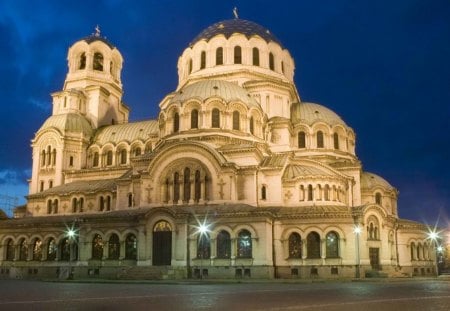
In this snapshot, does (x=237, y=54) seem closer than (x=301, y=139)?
No

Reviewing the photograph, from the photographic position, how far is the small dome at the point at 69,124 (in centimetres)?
5484

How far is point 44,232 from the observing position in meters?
45.6

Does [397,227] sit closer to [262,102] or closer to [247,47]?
[262,102]

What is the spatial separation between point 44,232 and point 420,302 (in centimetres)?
3679

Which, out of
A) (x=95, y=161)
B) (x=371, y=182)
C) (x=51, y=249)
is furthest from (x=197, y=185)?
(x=371, y=182)

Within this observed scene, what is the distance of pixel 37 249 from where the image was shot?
151 ft

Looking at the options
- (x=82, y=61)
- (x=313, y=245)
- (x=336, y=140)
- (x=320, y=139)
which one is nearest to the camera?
(x=313, y=245)

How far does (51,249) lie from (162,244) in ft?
40.7

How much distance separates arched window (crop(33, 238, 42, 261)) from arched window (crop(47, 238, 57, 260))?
1026 mm

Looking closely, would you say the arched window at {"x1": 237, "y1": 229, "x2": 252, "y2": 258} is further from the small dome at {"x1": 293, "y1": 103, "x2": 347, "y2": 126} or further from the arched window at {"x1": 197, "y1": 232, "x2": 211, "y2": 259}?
the small dome at {"x1": 293, "y1": 103, "x2": 347, "y2": 126}

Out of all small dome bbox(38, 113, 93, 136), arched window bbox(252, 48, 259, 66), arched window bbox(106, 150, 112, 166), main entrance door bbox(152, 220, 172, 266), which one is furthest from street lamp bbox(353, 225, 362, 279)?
small dome bbox(38, 113, 93, 136)

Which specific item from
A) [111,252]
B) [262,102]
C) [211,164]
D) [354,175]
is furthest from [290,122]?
[111,252]

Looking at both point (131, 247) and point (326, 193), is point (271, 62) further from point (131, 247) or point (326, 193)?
point (131, 247)

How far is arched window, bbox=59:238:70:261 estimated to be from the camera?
44.3 meters
